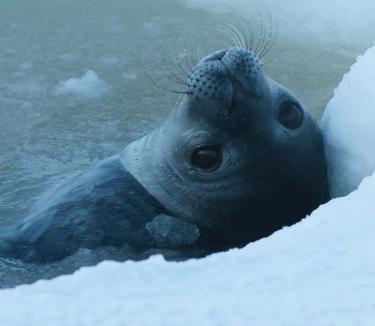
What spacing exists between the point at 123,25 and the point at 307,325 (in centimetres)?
566

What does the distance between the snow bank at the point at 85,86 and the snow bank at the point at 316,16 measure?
1787 millimetres

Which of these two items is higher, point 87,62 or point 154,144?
point 154,144

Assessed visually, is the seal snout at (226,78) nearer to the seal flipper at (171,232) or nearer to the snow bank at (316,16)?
the seal flipper at (171,232)

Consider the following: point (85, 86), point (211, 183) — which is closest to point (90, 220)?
point (211, 183)

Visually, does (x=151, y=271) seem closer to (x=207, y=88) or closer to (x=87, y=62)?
(x=207, y=88)

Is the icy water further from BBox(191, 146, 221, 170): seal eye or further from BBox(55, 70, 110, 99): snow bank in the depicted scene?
BBox(191, 146, 221, 170): seal eye

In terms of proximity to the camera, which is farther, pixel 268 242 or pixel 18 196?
pixel 18 196

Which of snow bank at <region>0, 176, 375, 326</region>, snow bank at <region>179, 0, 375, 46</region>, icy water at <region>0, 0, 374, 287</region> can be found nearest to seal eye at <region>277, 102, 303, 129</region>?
snow bank at <region>0, 176, 375, 326</region>

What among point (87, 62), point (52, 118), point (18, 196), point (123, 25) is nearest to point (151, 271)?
point (18, 196)

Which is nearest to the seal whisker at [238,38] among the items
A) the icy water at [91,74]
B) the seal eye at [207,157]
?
the icy water at [91,74]

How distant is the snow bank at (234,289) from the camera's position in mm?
1562

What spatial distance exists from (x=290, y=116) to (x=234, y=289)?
1.65 m

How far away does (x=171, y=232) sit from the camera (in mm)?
3252

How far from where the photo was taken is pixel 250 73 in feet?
10.1
